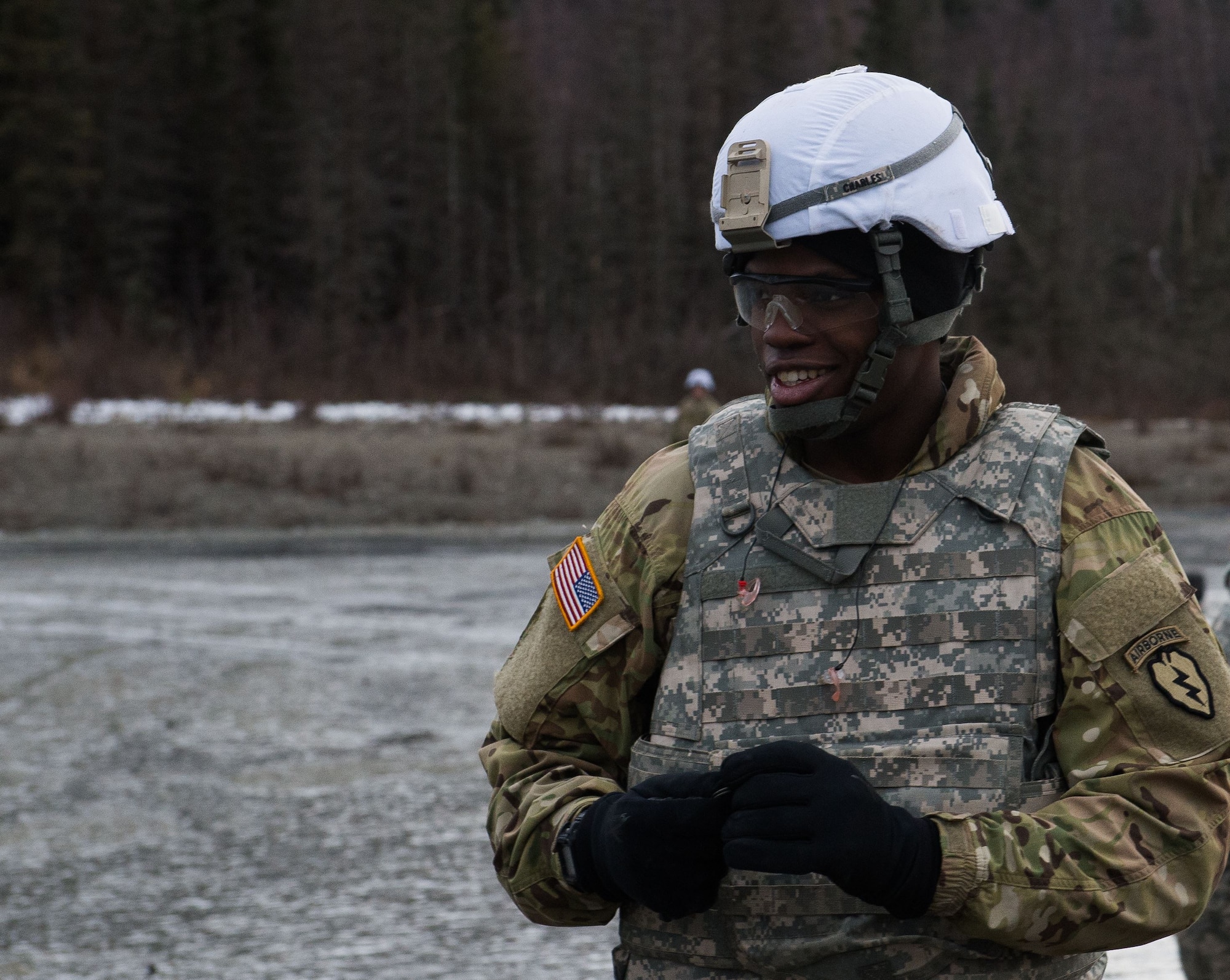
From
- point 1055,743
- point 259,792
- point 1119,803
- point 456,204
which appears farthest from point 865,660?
point 456,204

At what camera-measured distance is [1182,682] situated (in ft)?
6.01

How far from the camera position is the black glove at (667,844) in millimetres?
1843

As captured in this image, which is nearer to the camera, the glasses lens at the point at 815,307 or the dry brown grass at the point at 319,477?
the glasses lens at the point at 815,307

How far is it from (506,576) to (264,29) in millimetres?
38498

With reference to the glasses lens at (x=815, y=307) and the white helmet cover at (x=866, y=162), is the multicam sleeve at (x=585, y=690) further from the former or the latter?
the white helmet cover at (x=866, y=162)

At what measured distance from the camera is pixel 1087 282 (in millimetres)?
51781

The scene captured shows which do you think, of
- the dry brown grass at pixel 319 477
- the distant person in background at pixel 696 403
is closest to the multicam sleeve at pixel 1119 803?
the distant person in background at pixel 696 403

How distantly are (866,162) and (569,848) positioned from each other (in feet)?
3.00

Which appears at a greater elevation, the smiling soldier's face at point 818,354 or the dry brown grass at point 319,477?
the smiling soldier's face at point 818,354

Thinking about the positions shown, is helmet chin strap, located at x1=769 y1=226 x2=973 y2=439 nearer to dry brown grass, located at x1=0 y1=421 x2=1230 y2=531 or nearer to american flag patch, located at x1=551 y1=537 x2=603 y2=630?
american flag patch, located at x1=551 y1=537 x2=603 y2=630

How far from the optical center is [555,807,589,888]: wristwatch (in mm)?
1967

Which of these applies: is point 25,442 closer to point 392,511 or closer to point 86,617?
point 392,511

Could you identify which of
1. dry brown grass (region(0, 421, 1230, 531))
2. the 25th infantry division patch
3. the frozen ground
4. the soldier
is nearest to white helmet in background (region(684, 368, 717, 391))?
the frozen ground

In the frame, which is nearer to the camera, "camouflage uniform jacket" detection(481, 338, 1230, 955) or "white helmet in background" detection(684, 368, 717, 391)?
"camouflage uniform jacket" detection(481, 338, 1230, 955)
